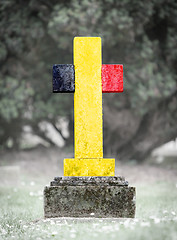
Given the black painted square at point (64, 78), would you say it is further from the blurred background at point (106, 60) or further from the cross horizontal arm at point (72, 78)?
the blurred background at point (106, 60)

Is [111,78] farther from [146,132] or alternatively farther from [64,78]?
[146,132]

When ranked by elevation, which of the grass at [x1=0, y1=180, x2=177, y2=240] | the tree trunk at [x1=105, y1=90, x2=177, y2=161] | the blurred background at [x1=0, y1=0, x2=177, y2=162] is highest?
the blurred background at [x1=0, y1=0, x2=177, y2=162]

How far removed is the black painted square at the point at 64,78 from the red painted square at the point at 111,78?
433 millimetres

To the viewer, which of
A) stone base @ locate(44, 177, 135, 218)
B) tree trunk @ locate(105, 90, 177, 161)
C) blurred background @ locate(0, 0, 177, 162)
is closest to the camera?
stone base @ locate(44, 177, 135, 218)

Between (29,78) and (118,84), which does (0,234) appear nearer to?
(118,84)

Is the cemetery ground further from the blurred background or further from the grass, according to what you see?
the blurred background

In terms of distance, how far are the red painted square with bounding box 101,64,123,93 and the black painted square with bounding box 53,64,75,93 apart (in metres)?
0.43

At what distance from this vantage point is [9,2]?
10133mm

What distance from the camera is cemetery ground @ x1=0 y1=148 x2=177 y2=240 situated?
143 inches

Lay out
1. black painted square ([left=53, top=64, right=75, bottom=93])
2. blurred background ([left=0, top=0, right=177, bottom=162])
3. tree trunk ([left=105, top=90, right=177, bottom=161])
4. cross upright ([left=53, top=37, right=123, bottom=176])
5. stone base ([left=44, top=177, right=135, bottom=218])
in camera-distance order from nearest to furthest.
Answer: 1. stone base ([left=44, top=177, right=135, bottom=218])
2. cross upright ([left=53, top=37, right=123, bottom=176])
3. black painted square ([left=53, top=64, right=75, bottom=93])
4. blurred background ([left=0, top=0, right=177, bottom=162])
5. tree trunk ([left=105, top=90, right=177, bottom=161])

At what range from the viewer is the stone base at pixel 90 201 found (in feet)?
14.5

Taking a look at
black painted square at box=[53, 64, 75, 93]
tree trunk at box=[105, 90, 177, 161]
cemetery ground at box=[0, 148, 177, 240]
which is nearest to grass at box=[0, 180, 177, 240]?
cemetery ground at box=[0, 148, 177, 240]

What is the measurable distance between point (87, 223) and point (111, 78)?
6.51 ft

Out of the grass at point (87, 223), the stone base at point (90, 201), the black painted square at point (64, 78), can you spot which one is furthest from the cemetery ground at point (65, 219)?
the black painted square at point (64, 78)
